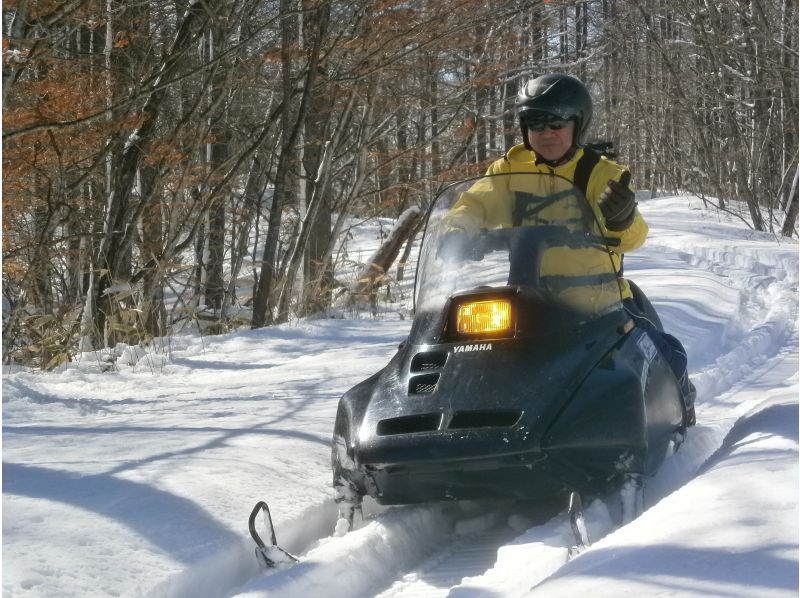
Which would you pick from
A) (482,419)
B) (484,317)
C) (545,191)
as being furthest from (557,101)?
(482,419)

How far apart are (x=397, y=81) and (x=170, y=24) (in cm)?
275

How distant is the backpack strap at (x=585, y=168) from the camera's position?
3.95 meters

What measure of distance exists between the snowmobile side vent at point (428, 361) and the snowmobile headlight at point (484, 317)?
125mm

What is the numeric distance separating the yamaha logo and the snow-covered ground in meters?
0.60

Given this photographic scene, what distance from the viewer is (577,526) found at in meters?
2.94

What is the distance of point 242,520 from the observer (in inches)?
128

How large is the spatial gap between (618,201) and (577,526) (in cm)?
127

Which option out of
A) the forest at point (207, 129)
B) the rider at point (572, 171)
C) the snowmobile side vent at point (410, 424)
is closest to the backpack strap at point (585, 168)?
the rider at point (572, 171)

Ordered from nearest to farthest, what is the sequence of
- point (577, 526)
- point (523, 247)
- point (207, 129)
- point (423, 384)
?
point (577, 526) → point (423, 384) → point (523, 247) → point (207, 129)

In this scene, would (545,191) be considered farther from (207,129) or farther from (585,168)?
(207,129)

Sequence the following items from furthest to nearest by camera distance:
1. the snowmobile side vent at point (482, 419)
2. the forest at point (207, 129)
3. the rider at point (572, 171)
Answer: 1. the forest at point (207, 129)
2. the rider at point (572, 171)
3. the snowmobile side vent at point (482, 419)

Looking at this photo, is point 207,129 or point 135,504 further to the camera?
point 207,129

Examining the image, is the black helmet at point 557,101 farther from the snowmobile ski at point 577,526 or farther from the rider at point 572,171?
the snowmobile ski at point 577,526

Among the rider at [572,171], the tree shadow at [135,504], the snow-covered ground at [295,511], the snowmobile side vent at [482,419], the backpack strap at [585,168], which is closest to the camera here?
the snow-covered ground at [295,511]
